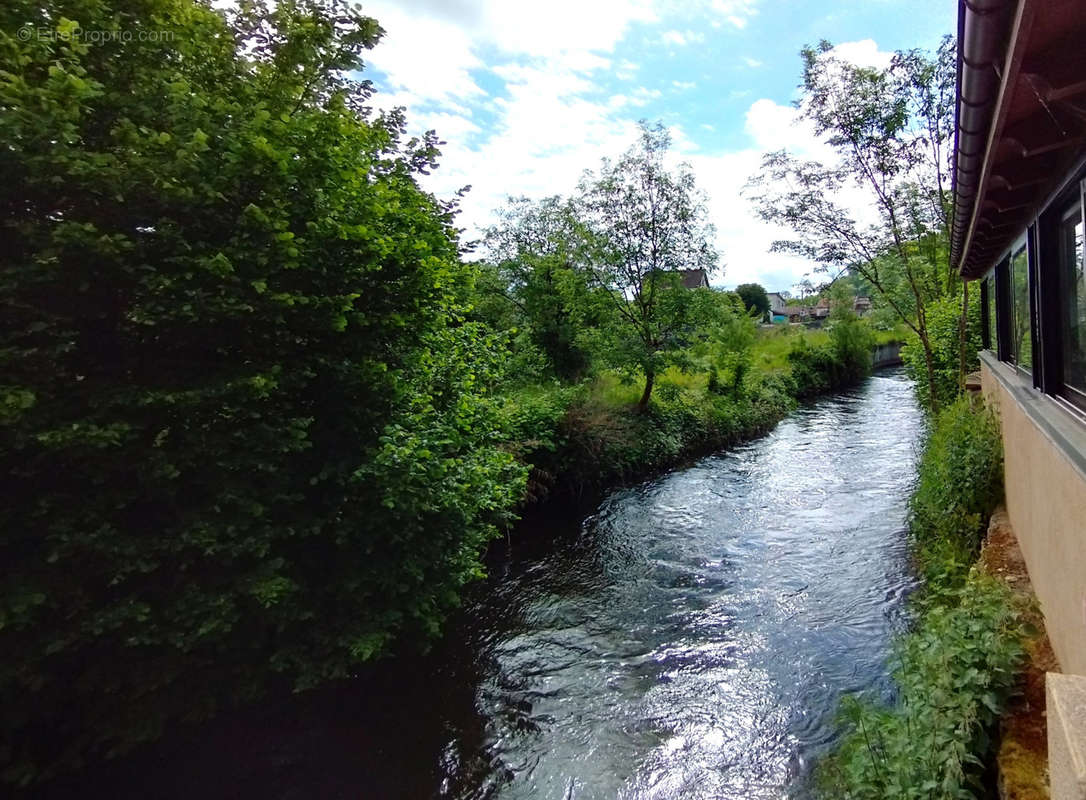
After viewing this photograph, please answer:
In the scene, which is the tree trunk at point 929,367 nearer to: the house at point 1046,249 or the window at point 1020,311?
the window at point 1020,311

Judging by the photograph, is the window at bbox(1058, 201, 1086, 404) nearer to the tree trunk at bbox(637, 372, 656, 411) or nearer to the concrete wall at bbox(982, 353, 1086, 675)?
the concrete wall at bbox(982, 353, 1086, 675)

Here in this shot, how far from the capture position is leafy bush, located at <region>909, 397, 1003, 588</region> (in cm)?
536

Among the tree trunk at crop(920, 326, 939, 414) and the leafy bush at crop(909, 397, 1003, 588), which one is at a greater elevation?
the tree trunk at crop(920, 326, 939, 414)

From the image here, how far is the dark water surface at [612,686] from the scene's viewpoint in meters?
3.82

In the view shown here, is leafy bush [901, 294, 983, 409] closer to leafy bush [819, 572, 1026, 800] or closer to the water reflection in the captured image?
the water reflection

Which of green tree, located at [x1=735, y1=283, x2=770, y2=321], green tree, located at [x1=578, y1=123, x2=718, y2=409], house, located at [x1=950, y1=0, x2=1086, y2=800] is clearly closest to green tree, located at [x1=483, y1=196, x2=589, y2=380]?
green tree, located at [x1=578, y1=123, x2=718, y2=409]

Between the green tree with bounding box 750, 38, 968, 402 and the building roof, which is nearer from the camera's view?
the building roof

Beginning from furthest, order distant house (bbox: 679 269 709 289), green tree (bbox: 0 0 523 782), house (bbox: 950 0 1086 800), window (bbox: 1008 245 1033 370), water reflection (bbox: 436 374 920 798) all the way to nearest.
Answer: distant house (bbox: 679 269 709 289) → window (bbox: 1008 245 1033 370) → water reflection (bbox: 436 374 920 798) → green tree (bbox: 0 0 523 782) → house (bbox: 950 0 1086 800)

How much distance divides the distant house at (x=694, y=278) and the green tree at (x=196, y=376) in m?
10.7

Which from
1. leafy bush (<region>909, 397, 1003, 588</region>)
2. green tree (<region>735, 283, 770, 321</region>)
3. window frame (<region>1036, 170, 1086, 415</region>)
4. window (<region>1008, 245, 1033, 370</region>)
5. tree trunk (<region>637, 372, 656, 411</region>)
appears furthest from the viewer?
green tree (<region>735, 283, 770, 321</region>)

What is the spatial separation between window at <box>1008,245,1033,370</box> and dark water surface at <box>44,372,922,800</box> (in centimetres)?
279

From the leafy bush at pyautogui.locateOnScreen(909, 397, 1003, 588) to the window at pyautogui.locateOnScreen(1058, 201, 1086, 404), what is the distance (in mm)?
2217

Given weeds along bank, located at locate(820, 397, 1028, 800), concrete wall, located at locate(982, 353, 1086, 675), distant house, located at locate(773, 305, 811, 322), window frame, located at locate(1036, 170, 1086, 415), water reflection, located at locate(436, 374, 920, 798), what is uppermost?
distant house, located at locate(773, 305, 811, 322)

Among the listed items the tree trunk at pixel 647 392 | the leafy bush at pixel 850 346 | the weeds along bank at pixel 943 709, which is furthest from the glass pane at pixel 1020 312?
the leafy bush at pixel 850 346
